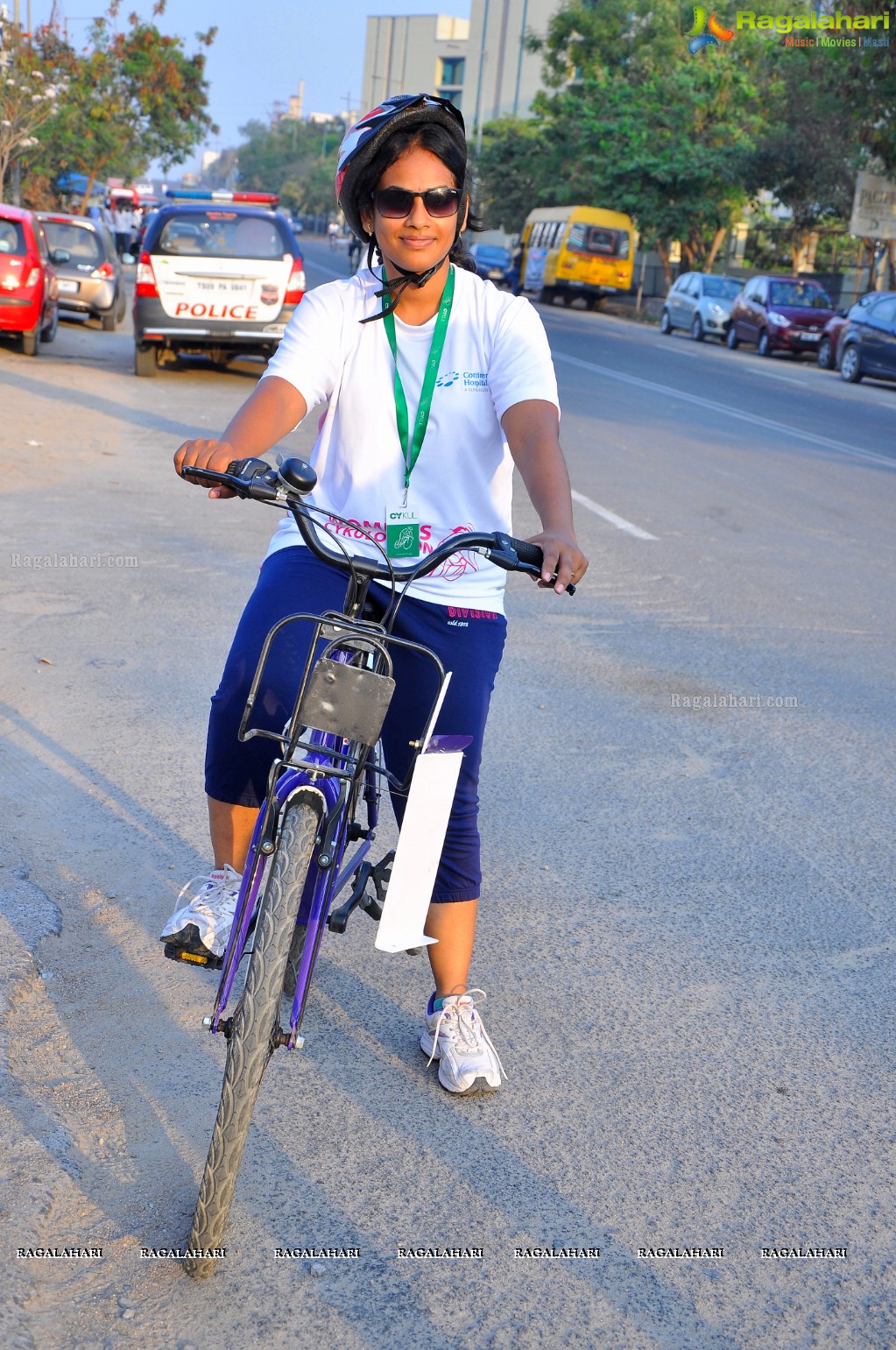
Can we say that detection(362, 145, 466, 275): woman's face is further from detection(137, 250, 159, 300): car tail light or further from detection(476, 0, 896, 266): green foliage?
detection(476, 0, 896, 266): green foliage

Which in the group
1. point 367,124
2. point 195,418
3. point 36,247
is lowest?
point 195,418

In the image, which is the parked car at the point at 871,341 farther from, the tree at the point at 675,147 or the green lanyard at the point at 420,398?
the green lanyard at the point at 420,398

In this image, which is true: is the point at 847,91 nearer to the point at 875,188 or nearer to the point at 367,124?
the point at 875,188

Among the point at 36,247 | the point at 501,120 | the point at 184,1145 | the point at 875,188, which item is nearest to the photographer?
the point at 184,1145

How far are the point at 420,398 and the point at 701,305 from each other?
3193 cm

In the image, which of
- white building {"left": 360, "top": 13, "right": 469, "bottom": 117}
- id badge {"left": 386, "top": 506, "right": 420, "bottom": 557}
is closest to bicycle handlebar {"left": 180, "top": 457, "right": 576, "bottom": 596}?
id badge {"left": 386, "top": 506, "right": 420, "bottom": 557}

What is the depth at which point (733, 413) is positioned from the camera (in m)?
17.5

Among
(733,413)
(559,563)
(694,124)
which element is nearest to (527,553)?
(559,563)

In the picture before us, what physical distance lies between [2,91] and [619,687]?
36.3 m

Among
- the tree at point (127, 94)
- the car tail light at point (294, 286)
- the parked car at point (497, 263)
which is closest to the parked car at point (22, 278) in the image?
the car tail light at point (294, 286)

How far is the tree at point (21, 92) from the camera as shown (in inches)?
1446

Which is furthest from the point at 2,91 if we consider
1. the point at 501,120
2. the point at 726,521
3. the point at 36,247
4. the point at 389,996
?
the point at 501,120

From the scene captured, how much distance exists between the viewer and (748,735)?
5.85m

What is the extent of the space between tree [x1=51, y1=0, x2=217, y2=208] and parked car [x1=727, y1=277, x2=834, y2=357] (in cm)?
2272
